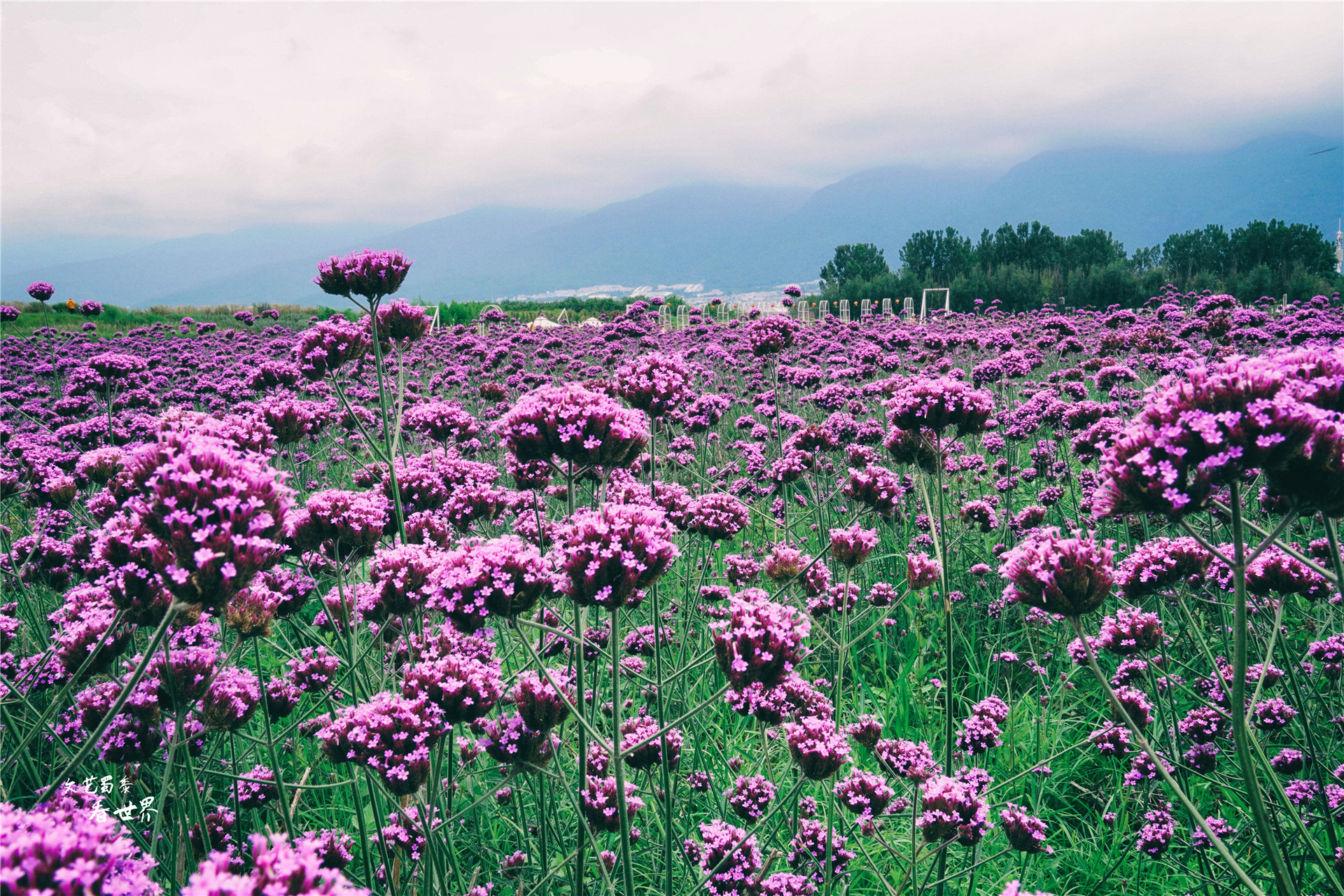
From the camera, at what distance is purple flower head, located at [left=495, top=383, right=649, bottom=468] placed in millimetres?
2531

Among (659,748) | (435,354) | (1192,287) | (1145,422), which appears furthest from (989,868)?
(1192,287)

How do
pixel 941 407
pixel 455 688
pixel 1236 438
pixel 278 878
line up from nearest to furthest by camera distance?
pixel 278 878 < pixel 1236 438 < pixel 455 688 < pixel 941 407

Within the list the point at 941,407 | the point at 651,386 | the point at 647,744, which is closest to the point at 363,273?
the point at 651,386

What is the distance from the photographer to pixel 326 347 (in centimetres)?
383

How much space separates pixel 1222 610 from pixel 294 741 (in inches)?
228

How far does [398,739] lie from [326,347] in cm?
267

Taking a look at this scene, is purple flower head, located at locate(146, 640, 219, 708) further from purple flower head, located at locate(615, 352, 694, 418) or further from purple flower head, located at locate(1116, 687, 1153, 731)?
purple flower head, located at locate(1116, 687, 1153, 731)

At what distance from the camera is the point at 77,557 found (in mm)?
3174

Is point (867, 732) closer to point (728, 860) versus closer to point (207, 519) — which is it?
point (728, 860)

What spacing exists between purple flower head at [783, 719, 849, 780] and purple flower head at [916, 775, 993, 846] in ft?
1.23

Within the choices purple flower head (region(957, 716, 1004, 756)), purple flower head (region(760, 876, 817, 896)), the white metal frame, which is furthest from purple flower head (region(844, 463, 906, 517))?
the white metal frame

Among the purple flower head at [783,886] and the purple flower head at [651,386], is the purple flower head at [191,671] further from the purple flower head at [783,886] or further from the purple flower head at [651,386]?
the purple flower head at [651,386]

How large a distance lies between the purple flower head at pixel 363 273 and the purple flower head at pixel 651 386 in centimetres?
131

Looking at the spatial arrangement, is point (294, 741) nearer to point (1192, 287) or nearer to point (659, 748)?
point (659, 748)
